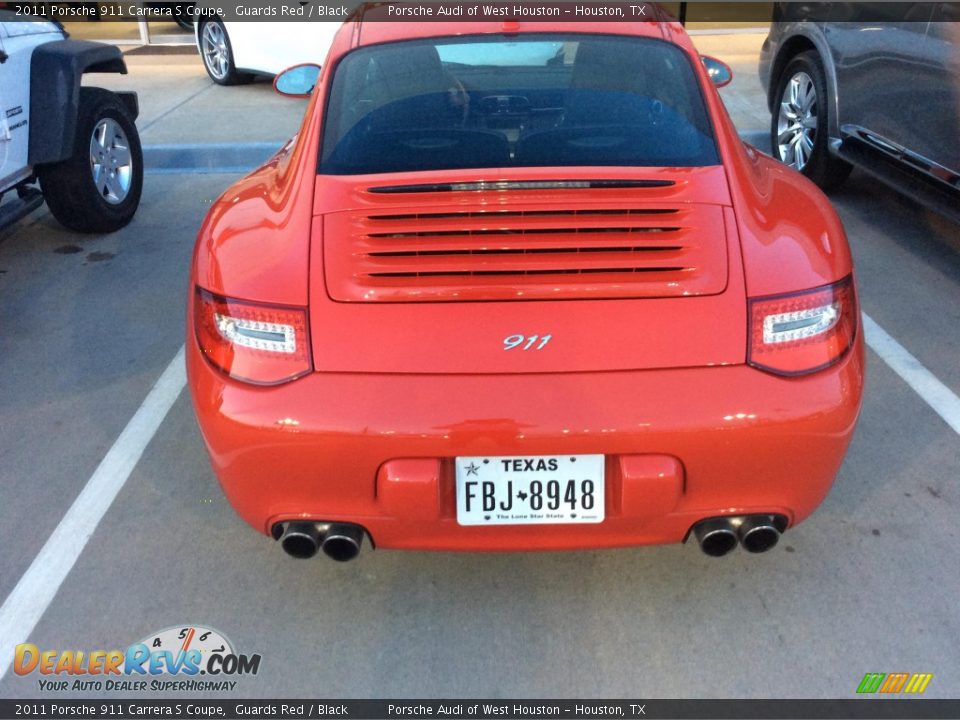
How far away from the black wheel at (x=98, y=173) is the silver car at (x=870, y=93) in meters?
4.42

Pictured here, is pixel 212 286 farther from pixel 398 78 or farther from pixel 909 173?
pixel 909 173

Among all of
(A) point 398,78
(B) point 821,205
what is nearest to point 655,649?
(B) point 821,205

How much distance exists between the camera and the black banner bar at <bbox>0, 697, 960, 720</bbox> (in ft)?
7.20

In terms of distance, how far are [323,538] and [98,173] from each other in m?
4.08

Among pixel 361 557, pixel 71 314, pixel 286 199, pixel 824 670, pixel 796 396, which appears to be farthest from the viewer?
pixel 71 314

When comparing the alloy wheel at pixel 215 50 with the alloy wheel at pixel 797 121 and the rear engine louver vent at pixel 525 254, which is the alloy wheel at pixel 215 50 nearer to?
the alloy wheel at pixel 797 121

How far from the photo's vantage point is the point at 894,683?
→ 2256 mm

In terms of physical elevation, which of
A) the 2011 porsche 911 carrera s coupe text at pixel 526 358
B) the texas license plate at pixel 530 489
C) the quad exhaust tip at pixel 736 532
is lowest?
the quad exhaust tip at pixel 736 532

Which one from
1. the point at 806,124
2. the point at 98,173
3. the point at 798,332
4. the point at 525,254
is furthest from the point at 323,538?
the point at 806,124

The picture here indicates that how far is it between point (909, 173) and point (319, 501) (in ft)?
12.6

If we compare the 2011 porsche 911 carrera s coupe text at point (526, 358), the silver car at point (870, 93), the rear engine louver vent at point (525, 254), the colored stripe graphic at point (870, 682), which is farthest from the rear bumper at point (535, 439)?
the silver car at point (870, 93)

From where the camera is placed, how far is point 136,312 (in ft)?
14.6

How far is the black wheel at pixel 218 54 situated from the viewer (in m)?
9.81

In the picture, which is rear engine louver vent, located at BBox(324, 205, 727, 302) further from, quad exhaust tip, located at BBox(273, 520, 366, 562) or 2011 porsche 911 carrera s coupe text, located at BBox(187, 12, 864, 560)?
quad exhaust tip, located at BBox(273, 520, 366, 562)
